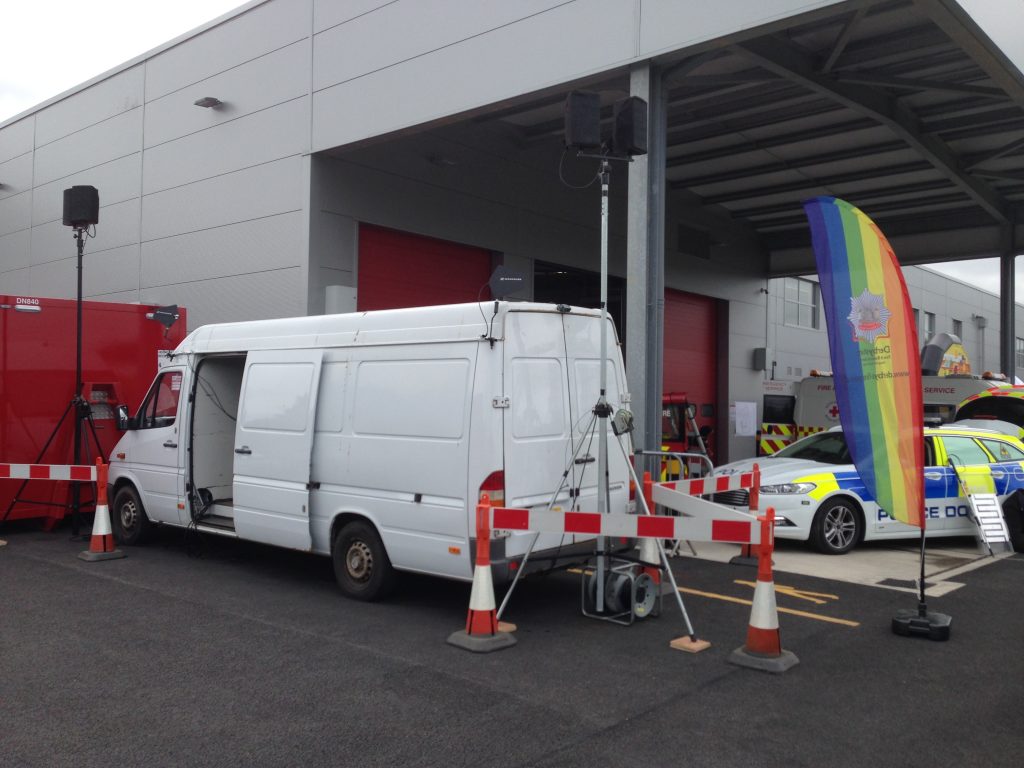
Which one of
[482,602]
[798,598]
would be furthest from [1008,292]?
[482,602]

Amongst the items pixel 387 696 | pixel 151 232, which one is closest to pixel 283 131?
pixel 151 232

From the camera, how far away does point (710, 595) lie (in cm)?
807

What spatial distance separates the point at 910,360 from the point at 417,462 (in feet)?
12.3

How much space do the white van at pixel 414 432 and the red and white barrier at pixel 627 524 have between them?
37cm

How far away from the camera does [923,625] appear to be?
672 cm

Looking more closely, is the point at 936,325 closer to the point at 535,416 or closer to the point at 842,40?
the point at 842,40

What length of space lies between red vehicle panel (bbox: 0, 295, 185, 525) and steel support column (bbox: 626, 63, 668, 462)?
6.63 meters

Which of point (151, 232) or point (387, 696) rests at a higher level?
point (151, 232)

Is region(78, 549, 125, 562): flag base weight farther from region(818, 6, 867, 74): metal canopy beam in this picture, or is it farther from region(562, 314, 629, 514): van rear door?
region(818, 6, 867, 74): metal canopy beam

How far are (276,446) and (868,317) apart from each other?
5142mm

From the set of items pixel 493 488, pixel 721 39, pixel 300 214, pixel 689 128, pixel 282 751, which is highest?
pixel 689 128

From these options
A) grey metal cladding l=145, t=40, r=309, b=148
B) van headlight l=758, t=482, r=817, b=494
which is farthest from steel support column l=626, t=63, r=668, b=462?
grey metal cladding l=145, t=40, r=309, b=148

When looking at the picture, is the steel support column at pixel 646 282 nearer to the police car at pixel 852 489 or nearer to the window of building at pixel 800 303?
the police car at pixel 852 489

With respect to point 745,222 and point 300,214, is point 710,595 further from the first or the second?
point 745,222
